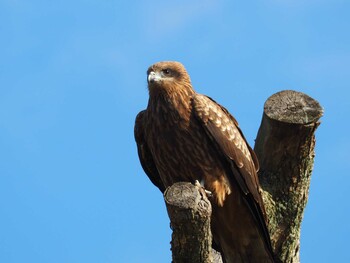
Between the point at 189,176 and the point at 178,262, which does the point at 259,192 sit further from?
the point at 178,262

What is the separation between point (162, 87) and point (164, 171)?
0.82 meters

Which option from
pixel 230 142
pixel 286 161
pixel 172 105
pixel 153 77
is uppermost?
pixel 153 77

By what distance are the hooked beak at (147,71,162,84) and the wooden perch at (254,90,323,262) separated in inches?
43.4

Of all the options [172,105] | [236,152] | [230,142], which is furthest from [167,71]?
[236,152]

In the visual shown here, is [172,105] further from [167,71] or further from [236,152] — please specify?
[236,152]

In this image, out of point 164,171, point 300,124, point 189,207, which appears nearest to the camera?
point 189,207

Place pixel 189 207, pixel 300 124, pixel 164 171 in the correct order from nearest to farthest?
pixel 189 207, pixel 300 124, pixel 164 171

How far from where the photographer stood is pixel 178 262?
562cm

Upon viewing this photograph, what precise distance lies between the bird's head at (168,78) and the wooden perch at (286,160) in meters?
0.90

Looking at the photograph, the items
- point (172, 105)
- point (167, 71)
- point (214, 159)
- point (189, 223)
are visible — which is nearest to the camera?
point (189, 223)

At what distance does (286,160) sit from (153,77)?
150cm

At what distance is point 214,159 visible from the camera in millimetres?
6848

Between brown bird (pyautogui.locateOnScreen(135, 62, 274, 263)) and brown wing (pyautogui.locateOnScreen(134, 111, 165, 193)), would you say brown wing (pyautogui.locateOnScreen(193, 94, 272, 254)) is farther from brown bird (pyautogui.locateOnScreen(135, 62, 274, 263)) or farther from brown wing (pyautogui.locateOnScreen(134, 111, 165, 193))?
brown wing (pyautogui.locateOnScreen(134, 111, 165, 193))

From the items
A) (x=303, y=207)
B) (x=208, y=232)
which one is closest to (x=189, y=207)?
(x=208, y=232)
